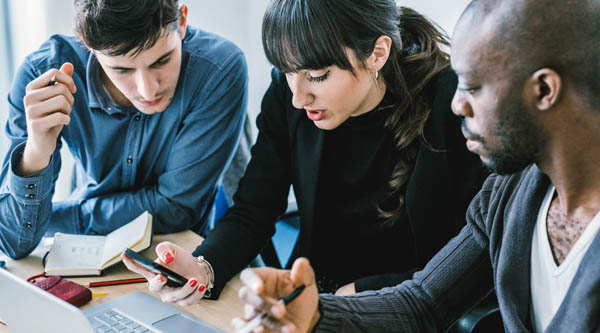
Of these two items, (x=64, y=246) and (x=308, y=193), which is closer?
(x=64, y=246)

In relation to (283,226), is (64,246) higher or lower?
higher

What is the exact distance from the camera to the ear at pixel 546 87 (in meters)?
0.79

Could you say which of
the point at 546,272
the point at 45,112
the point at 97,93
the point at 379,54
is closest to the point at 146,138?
the point at 97,93

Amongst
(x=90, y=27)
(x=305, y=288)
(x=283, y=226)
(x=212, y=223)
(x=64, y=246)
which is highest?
(x=90, y=27)

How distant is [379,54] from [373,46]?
0.03m

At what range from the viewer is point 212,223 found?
1801 mm

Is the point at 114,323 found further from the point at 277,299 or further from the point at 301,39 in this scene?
the point at 301,39

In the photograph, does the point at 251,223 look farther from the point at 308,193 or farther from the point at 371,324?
the point at 371,324

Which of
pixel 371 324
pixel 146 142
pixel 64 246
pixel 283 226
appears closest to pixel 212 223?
pixel 146 142

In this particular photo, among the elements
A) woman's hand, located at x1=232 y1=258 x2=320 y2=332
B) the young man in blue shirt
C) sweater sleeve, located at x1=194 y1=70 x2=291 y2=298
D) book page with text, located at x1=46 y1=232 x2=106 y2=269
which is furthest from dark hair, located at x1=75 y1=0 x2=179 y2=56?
woman's hand, located at x1=232 y1=258 x2=320 y2=332

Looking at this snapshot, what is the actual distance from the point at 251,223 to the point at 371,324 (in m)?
0.47

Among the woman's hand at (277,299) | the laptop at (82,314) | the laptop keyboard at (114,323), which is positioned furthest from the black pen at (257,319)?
the laptop keyboard at (114,323)

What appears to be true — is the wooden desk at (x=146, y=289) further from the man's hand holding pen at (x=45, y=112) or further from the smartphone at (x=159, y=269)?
the man's hand holding pen at (x=45, y=112)

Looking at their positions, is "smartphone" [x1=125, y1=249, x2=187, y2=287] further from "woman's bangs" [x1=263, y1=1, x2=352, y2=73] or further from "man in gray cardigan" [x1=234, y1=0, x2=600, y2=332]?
"woman's bangs" [x1=263, y1=1, x2=352, y2=73]
